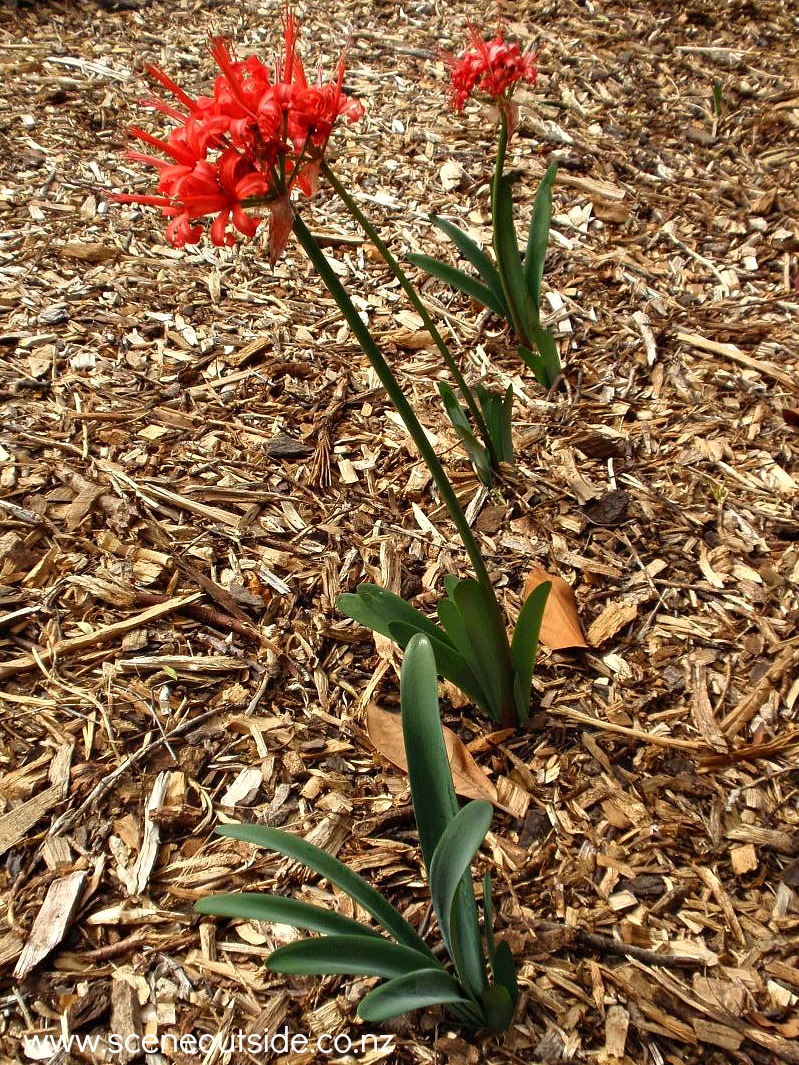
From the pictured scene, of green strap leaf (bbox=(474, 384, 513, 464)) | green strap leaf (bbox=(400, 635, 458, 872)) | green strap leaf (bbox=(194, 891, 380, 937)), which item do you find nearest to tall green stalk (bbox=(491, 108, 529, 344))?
green strap leaf (bbox=(474, 384, 513, 464))

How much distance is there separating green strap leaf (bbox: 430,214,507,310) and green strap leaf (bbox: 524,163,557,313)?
0.30ft

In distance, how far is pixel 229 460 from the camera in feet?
8.20

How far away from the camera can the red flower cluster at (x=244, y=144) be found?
4.02ft

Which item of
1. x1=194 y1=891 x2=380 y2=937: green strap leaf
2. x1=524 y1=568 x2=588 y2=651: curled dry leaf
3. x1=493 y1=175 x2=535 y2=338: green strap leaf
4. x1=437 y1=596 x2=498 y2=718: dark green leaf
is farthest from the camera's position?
x1=493 y1=175 x2=535 y2=338: green strap leaf

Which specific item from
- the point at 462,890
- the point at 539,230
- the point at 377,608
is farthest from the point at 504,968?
the point at 539,230

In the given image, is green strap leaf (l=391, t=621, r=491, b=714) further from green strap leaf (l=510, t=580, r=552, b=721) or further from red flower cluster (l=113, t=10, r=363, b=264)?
red flower cluster (l=113, t=10, r=363, b=264)

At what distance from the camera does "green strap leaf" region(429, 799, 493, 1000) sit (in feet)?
4.13

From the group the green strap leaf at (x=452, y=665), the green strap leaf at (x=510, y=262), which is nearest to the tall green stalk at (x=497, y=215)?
the green strap leaf at (x=510, y=262)

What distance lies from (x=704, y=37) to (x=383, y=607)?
361cm

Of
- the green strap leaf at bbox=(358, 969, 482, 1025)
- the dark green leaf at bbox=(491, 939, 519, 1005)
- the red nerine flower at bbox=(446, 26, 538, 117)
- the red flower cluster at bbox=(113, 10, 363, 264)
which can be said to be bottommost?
the dark green leaf at bbox=(491, 939, 519, 1005)

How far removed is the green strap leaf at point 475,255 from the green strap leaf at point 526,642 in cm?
118

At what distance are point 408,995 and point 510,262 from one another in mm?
1921

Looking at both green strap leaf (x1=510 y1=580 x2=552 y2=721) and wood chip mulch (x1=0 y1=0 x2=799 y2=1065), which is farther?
green strap leaf (x1=510 y1=580 x2=552 y2=721)

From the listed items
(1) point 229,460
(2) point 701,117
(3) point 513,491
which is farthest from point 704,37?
(1) point 229,460
